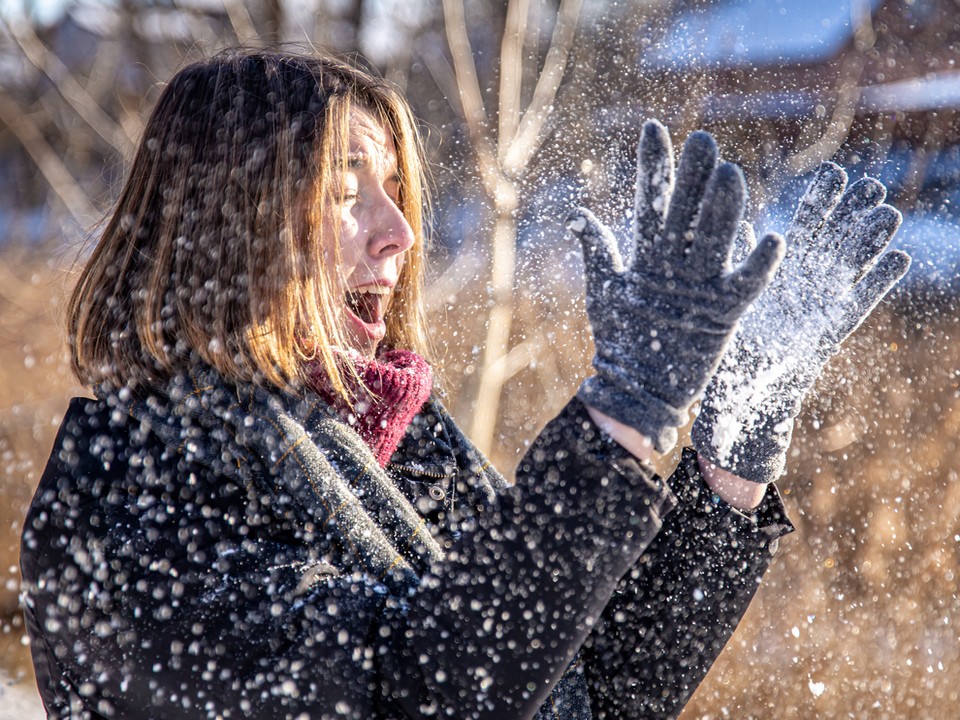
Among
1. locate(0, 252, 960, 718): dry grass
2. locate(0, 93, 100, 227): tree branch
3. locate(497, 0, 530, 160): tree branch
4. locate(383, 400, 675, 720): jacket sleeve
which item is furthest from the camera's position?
locate(0, 93, 100, 227): tree branch

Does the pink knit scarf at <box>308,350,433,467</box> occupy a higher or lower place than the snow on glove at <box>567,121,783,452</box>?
lower

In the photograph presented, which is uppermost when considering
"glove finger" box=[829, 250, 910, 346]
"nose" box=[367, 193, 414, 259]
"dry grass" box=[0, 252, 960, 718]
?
"nose" box=[367, 193, 414, 259]

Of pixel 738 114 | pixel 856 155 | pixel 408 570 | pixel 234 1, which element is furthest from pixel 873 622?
pixel 234 1

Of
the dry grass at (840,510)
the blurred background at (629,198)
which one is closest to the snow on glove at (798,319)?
the blurred background at (629,198)

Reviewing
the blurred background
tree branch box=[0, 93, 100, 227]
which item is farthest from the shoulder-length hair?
tree branch box=[0, 93, 100, 227]

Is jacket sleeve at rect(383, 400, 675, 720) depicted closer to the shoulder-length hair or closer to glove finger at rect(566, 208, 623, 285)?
glove finger at rect(566, 208, 623, 285)

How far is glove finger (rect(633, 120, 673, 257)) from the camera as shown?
105cm

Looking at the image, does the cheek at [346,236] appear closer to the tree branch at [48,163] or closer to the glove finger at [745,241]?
the glove finger at [745,241]

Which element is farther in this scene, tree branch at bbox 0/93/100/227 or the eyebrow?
tree branch at bbox 0/93/100/227

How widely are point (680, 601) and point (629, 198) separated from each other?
220 cm

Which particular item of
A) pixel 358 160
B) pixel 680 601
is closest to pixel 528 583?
pixel 680 601

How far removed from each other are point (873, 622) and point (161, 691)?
16.3 feet

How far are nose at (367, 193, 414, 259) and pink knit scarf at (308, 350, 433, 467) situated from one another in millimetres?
189

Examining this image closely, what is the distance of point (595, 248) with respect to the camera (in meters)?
1.12
